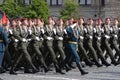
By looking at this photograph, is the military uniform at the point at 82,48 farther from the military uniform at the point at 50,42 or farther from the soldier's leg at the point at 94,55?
the military uniform at the point at 50,42

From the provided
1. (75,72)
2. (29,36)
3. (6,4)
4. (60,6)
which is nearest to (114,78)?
(75,72)

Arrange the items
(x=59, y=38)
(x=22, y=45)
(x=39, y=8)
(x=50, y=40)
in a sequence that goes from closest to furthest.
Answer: (x=22, y=45) → (x=59, y=38) → (x=50, y=40) → (x=39, y=8)

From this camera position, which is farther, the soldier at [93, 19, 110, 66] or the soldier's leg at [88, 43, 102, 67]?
the soldier at [93, 19, 110, 66]

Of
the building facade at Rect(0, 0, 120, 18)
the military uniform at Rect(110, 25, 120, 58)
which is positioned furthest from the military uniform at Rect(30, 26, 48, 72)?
the building facade at Rect(0, 0, 120, 18)

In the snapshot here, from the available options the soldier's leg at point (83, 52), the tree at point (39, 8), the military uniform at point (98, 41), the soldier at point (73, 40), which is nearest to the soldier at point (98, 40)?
the military uniform at point (98, 41)

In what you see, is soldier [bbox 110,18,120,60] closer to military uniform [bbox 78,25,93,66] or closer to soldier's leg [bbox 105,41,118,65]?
soldier's leg [bbox 105,41,118,65]

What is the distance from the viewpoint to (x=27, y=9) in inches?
2259

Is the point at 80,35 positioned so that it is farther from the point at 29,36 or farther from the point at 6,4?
the point at 6,4

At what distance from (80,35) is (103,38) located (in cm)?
119

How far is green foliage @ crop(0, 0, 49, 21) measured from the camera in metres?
55.2

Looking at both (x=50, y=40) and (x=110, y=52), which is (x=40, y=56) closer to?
(x=50, y=40)

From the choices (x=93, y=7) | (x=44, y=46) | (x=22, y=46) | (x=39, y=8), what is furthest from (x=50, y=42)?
(x=93, y=7)

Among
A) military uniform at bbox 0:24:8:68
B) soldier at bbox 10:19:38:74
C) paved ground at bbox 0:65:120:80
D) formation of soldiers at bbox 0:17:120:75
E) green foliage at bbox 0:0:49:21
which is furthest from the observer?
green foliage at bbox 0:0:49:21

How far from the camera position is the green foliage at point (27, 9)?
5522 cm
